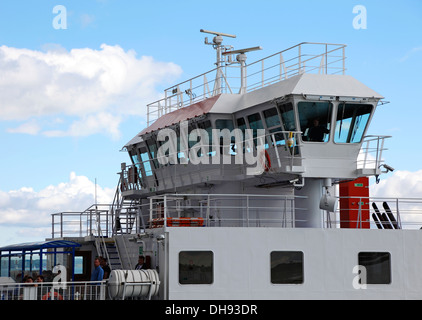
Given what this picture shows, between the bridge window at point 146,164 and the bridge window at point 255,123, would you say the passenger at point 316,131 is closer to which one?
the bridge window at point 255,123

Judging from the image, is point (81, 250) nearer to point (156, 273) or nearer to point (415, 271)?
point (156, 273)

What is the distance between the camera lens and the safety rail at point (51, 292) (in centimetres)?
2258

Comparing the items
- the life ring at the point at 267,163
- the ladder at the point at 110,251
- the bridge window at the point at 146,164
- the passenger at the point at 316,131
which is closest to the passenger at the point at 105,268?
the ladder at the point at 110,251

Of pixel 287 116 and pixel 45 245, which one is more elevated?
pixel 287 116

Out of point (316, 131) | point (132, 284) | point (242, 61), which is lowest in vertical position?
point (132, 284)

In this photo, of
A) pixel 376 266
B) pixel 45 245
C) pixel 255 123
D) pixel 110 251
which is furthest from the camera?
pixel 110 251

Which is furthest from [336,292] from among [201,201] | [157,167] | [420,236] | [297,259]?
[157,167]

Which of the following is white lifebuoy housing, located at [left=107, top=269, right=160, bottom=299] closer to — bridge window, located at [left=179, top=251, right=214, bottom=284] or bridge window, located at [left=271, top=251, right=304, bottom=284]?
bridge window, located at [left=179, top=251, right=214, bottom=284]

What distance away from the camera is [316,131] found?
2553 centimetres

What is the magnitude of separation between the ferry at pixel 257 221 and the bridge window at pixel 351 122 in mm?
40

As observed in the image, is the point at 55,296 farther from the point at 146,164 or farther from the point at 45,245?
the point at 146,164

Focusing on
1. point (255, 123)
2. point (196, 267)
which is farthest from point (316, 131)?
point (196, 267)

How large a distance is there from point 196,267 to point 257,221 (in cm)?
438
